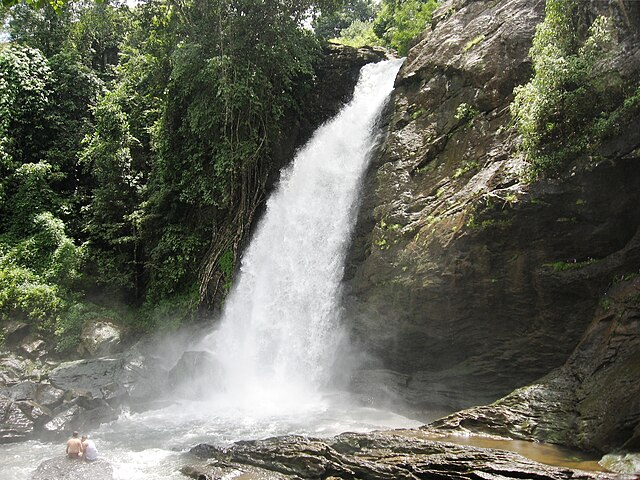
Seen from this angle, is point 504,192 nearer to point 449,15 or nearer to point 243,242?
point 449,15

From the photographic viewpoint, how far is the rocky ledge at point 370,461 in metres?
5.93

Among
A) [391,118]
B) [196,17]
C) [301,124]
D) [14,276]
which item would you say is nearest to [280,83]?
[301,124]

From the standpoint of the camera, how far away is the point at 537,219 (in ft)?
28.6

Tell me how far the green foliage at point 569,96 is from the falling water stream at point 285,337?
5194mm

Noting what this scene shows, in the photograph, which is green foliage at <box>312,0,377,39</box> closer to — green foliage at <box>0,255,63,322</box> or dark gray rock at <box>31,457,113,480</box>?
green foliage at <box>0,255,63,322</box>

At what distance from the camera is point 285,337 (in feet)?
43.0

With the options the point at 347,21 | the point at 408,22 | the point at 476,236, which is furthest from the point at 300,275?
the point at 347,21

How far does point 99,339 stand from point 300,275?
243 inches

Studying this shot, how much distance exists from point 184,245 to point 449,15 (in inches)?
409

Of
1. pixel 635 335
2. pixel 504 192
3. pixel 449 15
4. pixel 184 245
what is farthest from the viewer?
pixel 184 245

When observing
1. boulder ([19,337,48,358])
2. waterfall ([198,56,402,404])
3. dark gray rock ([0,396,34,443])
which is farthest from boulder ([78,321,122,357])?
dark gray rock ([0,396,34,443])

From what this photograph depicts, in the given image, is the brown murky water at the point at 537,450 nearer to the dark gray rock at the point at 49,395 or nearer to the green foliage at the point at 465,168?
the green foliage at the point at 465,168

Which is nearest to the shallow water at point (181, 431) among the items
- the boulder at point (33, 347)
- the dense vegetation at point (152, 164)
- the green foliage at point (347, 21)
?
the boulder at point (33, 347)

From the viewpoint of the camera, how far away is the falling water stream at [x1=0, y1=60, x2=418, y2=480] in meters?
9.67
